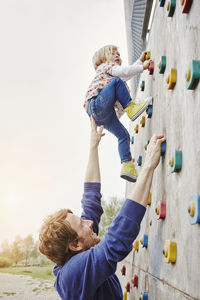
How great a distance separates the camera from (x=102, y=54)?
2.73 meters

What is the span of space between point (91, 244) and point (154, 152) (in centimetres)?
66

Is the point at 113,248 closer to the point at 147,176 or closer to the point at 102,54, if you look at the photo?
the point at 147,176

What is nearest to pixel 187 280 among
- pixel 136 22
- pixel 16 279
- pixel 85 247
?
pixel 85 247

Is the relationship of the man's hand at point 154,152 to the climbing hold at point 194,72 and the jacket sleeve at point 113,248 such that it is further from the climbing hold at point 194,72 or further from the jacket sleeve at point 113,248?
the climbing hold at point 194,72

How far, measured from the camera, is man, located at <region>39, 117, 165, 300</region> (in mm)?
1267

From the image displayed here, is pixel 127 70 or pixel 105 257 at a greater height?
pixel 127 70

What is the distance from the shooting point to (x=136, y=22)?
3.49 metres

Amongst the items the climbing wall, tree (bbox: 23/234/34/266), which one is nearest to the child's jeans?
the climbing wall

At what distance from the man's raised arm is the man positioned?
50 cm

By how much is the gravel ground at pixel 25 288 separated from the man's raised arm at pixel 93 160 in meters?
6.58

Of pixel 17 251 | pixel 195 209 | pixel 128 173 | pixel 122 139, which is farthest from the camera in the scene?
pixel 17 251

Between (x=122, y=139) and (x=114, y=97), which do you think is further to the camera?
(x=122, y=139)

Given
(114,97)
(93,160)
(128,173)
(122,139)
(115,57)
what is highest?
(115,57)

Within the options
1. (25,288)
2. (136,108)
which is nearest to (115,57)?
(136,108)
